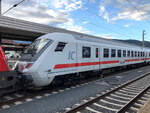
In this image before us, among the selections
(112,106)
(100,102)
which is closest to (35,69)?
(100,102)

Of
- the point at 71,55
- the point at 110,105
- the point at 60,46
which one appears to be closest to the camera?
the point at 110,105

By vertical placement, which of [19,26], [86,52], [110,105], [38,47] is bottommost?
[110,105]

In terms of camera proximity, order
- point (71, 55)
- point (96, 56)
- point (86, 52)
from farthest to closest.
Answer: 1. point (96, 56)
2. point (86, 52)
3. point (71, 55)

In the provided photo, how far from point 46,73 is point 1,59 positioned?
6.72ft

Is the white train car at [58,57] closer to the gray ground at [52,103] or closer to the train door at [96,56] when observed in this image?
the train door at [96,56]

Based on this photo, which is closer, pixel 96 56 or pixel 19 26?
pixel 96 56

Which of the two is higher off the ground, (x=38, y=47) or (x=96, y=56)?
(x=38, y=47)

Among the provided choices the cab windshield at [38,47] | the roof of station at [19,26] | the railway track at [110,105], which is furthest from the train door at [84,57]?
the roof of station at [19,26]

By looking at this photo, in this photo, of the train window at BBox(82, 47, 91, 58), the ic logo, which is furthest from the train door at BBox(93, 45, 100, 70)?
the ic logo

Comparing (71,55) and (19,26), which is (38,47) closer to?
(71,55)

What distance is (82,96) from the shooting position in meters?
6.79

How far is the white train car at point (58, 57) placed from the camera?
21.5 feet

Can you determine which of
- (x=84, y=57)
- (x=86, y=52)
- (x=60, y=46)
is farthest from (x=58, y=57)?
(x=86, y=52)

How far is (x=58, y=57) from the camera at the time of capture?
7320 mm
